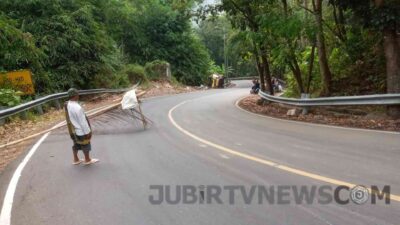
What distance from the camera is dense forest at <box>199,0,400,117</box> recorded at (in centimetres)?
1455

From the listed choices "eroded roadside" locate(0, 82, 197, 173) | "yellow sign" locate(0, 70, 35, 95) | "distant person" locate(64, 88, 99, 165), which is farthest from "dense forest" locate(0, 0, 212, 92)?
"distant person" locate(64, 88, 99, 165)

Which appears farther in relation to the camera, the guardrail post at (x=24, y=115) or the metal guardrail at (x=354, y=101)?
the guardrail post at (x=24, y=115)

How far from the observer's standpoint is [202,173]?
26.3 ft

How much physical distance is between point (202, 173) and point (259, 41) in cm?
1306

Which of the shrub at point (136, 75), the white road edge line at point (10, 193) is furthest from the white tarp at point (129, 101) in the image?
the shrub at point (136, 75)

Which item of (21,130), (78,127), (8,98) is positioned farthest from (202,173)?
(8,98)

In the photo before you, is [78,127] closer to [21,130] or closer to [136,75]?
[21,130]

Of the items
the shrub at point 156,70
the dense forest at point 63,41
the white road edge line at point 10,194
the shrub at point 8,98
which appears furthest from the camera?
the shrub at point 156,70

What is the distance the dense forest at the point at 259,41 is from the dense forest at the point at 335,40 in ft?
0.10

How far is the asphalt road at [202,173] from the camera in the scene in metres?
5.80

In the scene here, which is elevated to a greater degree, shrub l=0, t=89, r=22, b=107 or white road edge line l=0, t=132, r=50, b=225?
shrub l=0, t=89, r=22, b=107

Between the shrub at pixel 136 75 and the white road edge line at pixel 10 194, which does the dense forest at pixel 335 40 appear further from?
the shrub at pixel 136 75

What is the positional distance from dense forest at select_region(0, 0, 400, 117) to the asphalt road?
5.05m

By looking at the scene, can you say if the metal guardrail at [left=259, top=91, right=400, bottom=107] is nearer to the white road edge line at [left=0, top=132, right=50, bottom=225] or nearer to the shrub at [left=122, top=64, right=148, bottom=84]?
the white road edge line at [left=0, top=132, right=50, bottom=225]
